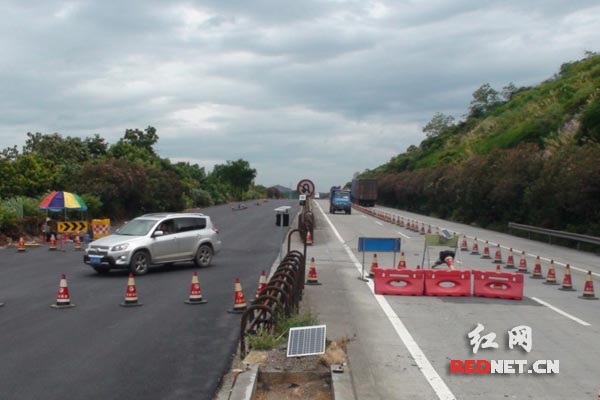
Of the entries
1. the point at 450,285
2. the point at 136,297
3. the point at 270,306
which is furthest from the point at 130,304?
the point at 450,285

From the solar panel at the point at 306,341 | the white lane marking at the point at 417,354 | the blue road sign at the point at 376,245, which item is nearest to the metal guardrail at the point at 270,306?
the solar panel at the point at 306,341

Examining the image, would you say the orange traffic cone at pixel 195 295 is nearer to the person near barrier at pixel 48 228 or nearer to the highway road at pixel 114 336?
the highway road at pixel 114 336

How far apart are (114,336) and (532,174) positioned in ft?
109

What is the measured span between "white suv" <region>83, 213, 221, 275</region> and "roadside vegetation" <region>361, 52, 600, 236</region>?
17618 millimetres

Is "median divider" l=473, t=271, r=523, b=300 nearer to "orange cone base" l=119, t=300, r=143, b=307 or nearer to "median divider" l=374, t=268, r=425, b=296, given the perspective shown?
"median divider" l=374, t=268, r=425, b=296

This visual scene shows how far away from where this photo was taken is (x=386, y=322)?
12.1 meters

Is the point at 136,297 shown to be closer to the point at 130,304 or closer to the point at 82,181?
the point at 130,304

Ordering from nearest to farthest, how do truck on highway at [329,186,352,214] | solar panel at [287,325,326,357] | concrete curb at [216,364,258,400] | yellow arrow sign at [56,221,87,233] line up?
1. concrete curb at [216,364,258,400]
2. solar panel at [287,325,326,357]
3. yellow arrow sign at [56,221,87,233]
4. truck on highway at [329,186,352,214]

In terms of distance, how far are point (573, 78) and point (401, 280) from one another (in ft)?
203

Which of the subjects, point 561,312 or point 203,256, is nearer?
point 561,312

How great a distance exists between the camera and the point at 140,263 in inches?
746

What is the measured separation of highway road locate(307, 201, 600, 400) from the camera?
797 centimetres

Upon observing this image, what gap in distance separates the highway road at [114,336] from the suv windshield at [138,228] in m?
1.17

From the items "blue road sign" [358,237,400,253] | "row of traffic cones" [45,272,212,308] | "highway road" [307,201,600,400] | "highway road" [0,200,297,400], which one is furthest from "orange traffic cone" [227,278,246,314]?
"blue road sign" [358,237,400,253]
